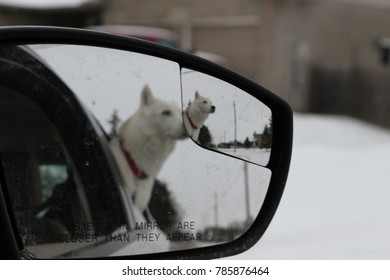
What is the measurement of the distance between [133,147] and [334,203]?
605 centimetres

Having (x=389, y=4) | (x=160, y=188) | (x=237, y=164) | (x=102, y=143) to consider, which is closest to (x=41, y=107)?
(x=102, y=143)

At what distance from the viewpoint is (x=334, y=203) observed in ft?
26.1

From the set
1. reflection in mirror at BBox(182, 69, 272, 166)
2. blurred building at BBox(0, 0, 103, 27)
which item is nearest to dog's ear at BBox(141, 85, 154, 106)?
reflection in mirror at BBox(182, 69, 272, 166)

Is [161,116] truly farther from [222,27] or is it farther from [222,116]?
[222,27]

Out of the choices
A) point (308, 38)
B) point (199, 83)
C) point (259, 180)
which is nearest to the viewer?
point (199, 83)

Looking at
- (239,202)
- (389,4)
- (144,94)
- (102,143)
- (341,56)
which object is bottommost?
(239,202)

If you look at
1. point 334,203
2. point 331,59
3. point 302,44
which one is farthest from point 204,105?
point 331,59

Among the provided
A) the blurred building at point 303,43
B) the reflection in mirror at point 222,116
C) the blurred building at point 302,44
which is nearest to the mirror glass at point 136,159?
the reflection in mirror at point 222,116

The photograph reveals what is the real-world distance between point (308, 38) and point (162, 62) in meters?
16.3

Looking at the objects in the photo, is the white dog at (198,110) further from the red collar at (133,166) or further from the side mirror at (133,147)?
the red collar at (133,166)

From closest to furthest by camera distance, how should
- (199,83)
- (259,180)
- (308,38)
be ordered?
(199,83), (259,180), (308,38)

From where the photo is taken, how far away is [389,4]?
18953 millimetres

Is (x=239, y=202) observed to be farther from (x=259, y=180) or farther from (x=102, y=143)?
(x=102, y=143)

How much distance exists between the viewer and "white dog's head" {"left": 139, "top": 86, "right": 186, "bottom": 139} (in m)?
2.04
